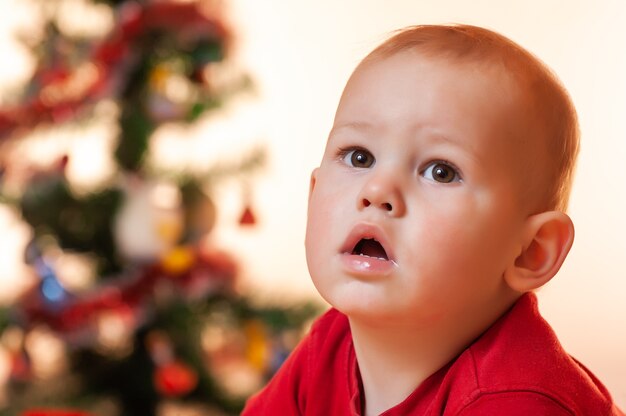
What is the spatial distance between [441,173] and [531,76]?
0.14 metres

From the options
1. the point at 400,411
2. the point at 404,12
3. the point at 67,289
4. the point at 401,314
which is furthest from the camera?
the point at 404,12

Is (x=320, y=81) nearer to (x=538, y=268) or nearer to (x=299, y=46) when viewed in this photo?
(x=299, y=46)

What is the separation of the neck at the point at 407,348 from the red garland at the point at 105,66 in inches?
36.2

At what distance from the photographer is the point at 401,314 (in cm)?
100

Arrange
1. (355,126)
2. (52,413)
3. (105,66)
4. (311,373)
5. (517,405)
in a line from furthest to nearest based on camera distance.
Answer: (105,66) < (52,413) < (311,373) < (355,126) < (517,405)

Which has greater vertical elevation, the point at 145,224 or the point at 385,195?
the point at 385,195

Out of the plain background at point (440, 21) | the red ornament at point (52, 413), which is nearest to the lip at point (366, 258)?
the red ornament at point (52, 413)

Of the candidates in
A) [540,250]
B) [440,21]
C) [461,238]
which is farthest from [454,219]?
[440,21]

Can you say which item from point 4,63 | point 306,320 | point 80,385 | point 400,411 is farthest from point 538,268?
point 4,63

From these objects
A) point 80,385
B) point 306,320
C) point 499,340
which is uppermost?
point 499,340

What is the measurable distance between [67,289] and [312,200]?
3.04 ft

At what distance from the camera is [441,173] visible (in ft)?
3.28

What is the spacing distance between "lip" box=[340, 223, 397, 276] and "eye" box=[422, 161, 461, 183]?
0.27 feet

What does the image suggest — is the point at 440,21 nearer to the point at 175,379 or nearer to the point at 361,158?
the point at 175,379
